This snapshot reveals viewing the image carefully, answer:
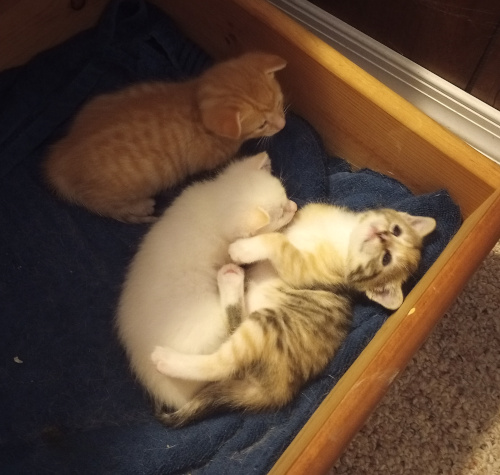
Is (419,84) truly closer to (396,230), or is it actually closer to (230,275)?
(396,230)

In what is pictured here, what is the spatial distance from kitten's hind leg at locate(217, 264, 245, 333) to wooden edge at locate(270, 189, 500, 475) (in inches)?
11.2

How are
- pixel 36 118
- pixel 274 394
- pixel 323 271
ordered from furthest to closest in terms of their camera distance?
pixel 36 118 < pixel 323 271 < pixel 274 394

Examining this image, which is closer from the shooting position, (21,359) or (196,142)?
(21,359)

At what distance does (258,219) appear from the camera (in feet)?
3.68

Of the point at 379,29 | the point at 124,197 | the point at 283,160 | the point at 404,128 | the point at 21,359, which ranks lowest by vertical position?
the point at 21,359

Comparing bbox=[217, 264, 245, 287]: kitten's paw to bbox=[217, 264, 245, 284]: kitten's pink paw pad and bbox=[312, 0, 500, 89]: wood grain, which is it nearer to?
bbox=[217, 264, 245, 284]: kitten's pink paw pad

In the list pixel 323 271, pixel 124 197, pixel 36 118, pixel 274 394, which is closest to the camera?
pixel 274 394

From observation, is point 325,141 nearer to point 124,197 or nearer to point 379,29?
point 379,29

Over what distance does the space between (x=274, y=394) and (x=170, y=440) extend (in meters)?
0.24

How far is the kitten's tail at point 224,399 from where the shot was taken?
1.02m

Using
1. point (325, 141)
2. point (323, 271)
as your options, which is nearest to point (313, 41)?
point (325, 141)

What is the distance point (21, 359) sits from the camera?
3.77 ft

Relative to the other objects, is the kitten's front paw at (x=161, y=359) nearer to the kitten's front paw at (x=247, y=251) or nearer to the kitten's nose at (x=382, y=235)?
Answer: the kitten's front paw at (x=247, y=251)

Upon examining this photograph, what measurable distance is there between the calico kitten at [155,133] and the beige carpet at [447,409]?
29.3 inches
